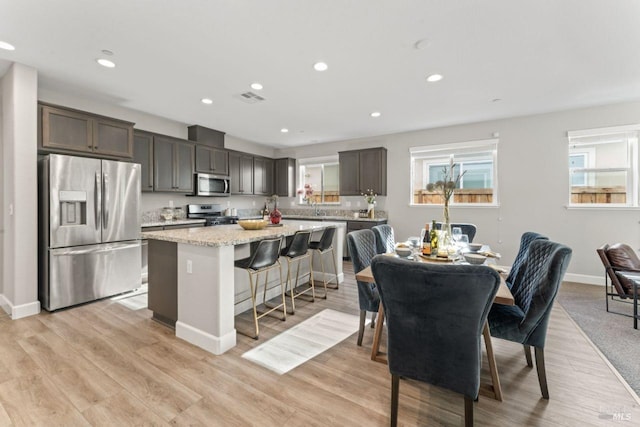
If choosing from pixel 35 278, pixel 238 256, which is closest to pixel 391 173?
pixel 238 256

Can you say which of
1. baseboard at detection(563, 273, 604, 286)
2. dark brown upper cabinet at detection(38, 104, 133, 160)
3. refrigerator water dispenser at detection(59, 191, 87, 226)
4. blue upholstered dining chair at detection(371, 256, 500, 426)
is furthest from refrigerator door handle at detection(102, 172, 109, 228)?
baseboard at detection(563, 273, 604, 286)

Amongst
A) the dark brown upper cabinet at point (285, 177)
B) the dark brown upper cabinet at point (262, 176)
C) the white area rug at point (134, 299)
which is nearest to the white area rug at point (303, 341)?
the white area rug at point (134, 299)

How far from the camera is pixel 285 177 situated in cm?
705

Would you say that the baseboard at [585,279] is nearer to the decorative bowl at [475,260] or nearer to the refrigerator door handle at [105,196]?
the decorative bowl at [475,260]

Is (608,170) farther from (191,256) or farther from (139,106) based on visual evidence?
(139,106)

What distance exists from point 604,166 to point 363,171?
12.6 feet

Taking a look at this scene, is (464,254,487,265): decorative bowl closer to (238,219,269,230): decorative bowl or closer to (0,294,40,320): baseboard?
(238,219,269,230): decorative bowl

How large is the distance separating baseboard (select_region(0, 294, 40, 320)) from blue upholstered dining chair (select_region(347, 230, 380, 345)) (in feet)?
11.8

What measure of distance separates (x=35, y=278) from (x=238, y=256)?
7.59 ft

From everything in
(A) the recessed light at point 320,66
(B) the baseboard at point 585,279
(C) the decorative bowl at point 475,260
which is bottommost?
(B) the baseboard at point 585,279

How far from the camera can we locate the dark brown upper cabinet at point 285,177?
7031mm

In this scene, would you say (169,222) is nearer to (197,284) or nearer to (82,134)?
(82,134)

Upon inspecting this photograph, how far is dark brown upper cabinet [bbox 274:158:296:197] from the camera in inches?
277

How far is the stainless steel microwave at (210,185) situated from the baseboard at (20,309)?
2700 mm
